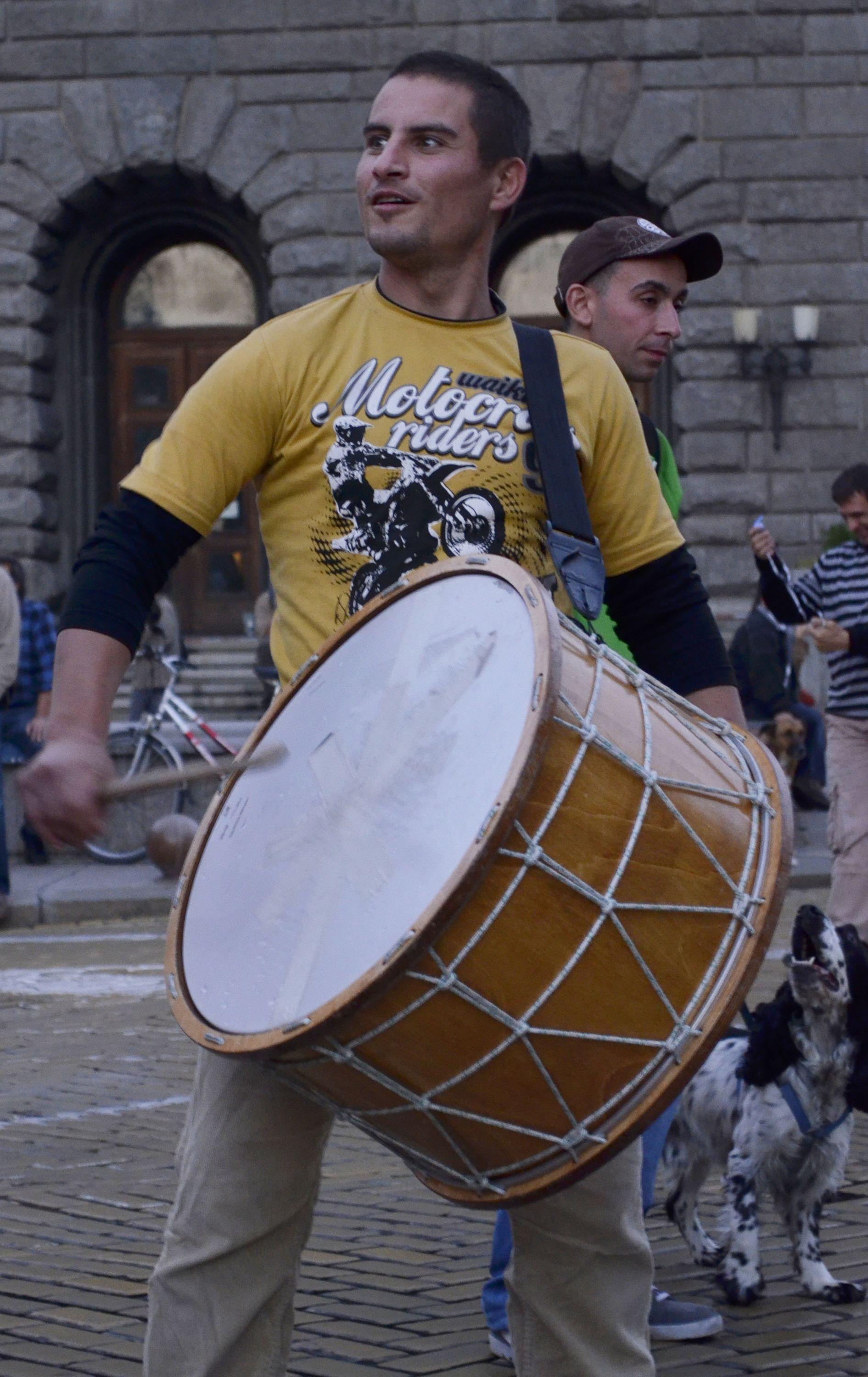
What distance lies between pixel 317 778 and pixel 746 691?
1096 centimetres

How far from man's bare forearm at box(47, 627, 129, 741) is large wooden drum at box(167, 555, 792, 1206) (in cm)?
22

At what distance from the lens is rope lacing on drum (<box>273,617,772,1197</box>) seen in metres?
2.29

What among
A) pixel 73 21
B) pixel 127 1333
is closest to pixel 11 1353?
pixel 127 1333

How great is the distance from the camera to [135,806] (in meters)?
12.7

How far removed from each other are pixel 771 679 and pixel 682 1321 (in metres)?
9.35

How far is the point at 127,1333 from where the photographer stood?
154 inches

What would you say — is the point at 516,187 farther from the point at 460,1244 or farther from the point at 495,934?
the point at 460,1244

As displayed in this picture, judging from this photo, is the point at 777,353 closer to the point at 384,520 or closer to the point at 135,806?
the point at 135,806

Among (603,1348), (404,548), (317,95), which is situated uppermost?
(317,95)

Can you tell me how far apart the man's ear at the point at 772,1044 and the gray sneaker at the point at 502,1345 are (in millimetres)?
885

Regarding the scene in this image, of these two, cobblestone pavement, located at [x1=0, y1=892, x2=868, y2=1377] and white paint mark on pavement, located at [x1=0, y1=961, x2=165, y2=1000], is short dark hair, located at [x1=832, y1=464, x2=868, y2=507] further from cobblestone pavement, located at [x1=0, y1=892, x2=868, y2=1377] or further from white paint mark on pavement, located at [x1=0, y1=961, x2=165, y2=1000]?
white paint mark on pavement, located at [x1=0, y1=961, x2=165, y2=1000]

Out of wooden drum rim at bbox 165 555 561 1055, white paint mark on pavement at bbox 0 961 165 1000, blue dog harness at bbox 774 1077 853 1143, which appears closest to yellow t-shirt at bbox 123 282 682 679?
wooden drum rim at bbox 165 555 561 1055

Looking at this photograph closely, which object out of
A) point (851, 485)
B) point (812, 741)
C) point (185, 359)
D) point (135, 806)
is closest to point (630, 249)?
point (851, 485)

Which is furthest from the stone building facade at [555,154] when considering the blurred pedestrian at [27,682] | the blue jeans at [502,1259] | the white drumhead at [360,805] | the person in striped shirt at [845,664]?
the white drumhead at [360,805]
